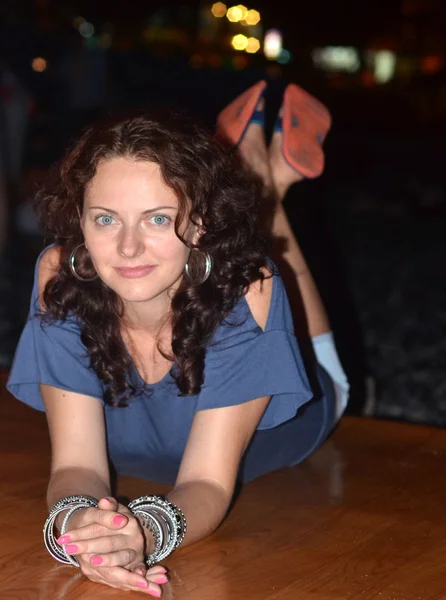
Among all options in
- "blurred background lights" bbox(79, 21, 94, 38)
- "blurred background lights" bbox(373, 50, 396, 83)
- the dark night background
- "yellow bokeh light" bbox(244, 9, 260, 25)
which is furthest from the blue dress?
"yellow bokeh light" bbox(244, 9, 260, 25)

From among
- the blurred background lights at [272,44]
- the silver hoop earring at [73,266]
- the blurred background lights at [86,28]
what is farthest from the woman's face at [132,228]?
the blurred background lights at [272,44]

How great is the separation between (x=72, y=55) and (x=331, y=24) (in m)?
6.14

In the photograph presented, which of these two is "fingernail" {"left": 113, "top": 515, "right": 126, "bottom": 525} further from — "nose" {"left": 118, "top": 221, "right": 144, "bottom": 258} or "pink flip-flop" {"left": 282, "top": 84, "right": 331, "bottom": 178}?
"pink flip-flop" {"left": 282, "top": 84, "right": 331, "bottom": 178}

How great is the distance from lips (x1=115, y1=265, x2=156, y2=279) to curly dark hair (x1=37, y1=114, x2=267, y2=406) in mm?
81

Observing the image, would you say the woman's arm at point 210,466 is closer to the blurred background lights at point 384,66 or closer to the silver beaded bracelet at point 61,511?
the silver beaded bracelet at point 61,511

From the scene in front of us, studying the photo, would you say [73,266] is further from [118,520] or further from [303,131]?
[303,131]

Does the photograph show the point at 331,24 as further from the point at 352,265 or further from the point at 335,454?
the point at 335,454

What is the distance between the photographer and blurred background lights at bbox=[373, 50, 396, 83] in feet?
37.6

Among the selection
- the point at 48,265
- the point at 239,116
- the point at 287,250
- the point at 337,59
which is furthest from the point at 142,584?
the point at 337,59

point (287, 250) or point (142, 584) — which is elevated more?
point (287, 250)

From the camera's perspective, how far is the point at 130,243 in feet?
5.18

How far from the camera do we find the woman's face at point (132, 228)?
1.59 m

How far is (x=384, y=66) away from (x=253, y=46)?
161 centimetres

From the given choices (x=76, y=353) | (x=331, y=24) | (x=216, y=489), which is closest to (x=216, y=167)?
(x=76, y=353)
